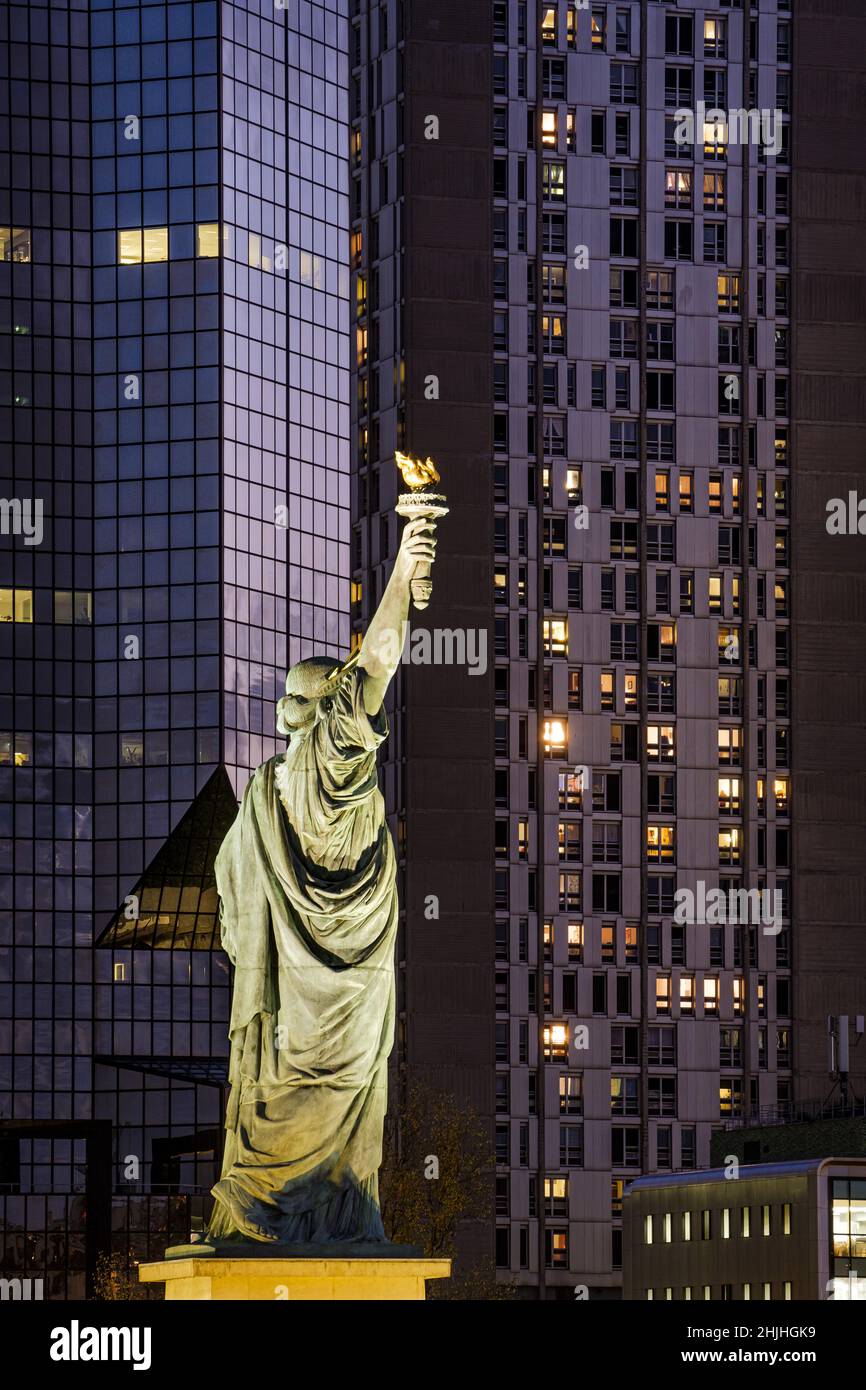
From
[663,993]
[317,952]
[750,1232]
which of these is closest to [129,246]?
[663,993]

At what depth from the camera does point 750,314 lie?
154m

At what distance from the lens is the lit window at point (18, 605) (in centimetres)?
13725

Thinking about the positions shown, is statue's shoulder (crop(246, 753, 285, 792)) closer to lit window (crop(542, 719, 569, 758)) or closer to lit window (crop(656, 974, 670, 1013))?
lit window (crop(656, 974, 670, 1013))

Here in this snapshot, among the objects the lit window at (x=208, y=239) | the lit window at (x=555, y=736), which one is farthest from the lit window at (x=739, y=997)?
the lit window at (x=208, y=239)

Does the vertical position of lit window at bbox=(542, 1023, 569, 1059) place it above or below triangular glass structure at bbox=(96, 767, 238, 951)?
below

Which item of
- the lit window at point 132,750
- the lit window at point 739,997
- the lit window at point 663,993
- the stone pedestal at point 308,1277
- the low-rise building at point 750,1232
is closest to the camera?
the stone pedestal at point 308,1277

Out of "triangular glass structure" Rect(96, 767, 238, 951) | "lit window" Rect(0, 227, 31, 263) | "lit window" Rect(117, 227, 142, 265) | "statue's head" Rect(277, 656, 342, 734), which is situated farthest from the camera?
"lit window" Rect(0, 227, 31, 263)

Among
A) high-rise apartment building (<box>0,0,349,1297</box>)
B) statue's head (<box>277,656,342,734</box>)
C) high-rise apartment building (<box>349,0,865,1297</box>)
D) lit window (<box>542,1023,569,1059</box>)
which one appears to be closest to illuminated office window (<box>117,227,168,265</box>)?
high-rise apartment building (<box>0,0,349,1297</box>)

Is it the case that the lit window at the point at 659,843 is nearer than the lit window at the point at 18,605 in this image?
No

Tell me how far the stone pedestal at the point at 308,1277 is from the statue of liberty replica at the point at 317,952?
70cm

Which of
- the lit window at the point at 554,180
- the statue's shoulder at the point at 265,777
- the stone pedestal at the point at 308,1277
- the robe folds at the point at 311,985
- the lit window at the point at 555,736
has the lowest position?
the stone pedestal at the point at 308,1277

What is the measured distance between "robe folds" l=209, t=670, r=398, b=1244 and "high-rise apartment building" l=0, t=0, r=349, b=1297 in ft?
352

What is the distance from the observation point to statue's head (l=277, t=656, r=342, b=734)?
24.4 m

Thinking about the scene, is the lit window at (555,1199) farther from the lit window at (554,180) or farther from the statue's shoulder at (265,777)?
the statue's shoulder at (265,777)
